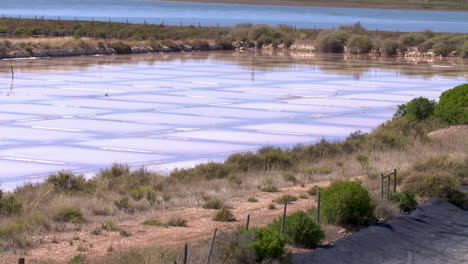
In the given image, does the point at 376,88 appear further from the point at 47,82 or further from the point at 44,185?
the point at 44,185

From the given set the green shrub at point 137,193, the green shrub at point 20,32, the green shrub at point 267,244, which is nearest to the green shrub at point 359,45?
the green shrub at point 20,32

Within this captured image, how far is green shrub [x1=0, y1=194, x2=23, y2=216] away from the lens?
1270cm

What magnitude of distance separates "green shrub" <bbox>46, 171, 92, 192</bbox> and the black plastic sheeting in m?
5.86

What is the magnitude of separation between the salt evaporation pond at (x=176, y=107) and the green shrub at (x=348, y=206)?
6.35 metres

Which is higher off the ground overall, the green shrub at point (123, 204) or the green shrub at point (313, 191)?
the green shrub at point (123, 204)

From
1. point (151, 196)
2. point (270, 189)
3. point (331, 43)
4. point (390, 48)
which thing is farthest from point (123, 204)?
point (331, 43)

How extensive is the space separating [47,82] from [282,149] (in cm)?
1952

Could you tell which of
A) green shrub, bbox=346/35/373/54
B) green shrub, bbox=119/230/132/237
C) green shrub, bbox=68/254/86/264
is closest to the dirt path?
green shrub, bbox=119/230/132/237

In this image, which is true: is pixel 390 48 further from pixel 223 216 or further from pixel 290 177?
pixel 223 216

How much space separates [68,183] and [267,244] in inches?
262

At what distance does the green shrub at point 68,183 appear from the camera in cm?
1511

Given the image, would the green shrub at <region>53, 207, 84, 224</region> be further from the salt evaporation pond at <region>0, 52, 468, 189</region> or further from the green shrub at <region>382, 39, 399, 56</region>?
the green shrub at <region>382, 39, 399, 56</region>

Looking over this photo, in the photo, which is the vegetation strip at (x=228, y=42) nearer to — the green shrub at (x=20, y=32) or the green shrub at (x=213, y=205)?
the green shrub at (x=20, y=32)

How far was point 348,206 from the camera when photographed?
12297mm
